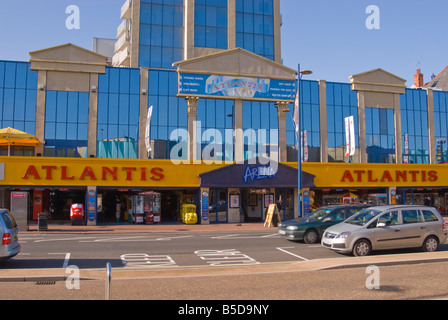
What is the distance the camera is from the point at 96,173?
2964cm

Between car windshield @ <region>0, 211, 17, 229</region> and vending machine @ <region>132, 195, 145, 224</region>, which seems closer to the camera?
car windshield @ <region>0, 211, 17, 229</region>

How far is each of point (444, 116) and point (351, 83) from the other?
10.5 meters

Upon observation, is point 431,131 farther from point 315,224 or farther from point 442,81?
point 315,224

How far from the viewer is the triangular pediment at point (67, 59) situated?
1282 inches

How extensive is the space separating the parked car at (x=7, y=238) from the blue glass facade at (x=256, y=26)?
37142 mm

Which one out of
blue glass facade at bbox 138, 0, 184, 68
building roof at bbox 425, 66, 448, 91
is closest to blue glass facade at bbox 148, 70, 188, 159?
blue glass facade at bbox 138, 0, 184, 68

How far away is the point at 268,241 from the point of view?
60.4 feet

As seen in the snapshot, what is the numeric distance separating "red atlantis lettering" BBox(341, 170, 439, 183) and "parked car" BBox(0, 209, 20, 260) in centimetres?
2701

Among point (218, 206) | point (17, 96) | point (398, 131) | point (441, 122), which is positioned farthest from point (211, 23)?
point (441, 122)

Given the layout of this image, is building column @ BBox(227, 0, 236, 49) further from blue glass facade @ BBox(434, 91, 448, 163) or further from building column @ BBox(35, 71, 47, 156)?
blue glass facade @ BBox(434, 91, 448, 163)

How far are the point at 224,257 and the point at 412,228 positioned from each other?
635 centimetres

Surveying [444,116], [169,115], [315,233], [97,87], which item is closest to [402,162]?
[444,116]

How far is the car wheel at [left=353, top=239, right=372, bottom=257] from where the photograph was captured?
13.5 m
